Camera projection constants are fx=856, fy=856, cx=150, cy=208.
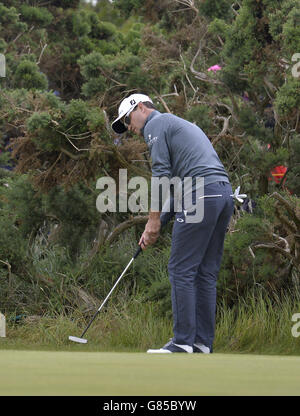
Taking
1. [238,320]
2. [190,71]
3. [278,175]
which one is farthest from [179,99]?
[238,320]

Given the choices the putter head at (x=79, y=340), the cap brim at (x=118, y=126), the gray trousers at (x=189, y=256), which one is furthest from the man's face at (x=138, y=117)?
the putter head at (x=79, y=340)

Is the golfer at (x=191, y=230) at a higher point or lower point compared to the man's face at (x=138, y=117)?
lower

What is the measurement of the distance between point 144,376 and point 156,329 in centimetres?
463

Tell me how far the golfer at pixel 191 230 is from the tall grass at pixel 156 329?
4.64 feet

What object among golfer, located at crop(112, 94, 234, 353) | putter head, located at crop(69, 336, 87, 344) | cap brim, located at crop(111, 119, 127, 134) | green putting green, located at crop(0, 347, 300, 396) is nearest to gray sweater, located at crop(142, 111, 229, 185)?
golfer, located at crop(112, 94, 234, 353)

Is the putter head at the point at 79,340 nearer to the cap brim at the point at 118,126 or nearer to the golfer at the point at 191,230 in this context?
the golfer at the point at 191,230

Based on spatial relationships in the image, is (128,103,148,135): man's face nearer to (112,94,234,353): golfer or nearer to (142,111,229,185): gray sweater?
(112,94,234,353): golfer

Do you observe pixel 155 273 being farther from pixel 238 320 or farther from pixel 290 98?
pixel 290 98

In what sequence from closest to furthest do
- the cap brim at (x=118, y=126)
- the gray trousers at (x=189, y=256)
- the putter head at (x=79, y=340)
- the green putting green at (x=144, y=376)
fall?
the green putting green at (x=144, y=376) → the gray trousers at (x=189, y=256) → the cap brim at (x=118, y=126) → the putter head at (x=79, y=340)

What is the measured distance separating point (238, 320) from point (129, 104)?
2436 mm

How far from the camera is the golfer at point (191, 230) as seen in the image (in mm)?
6156

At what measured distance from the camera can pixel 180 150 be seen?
6.27 metres

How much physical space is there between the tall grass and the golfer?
1414mm

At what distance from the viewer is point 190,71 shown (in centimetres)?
954
